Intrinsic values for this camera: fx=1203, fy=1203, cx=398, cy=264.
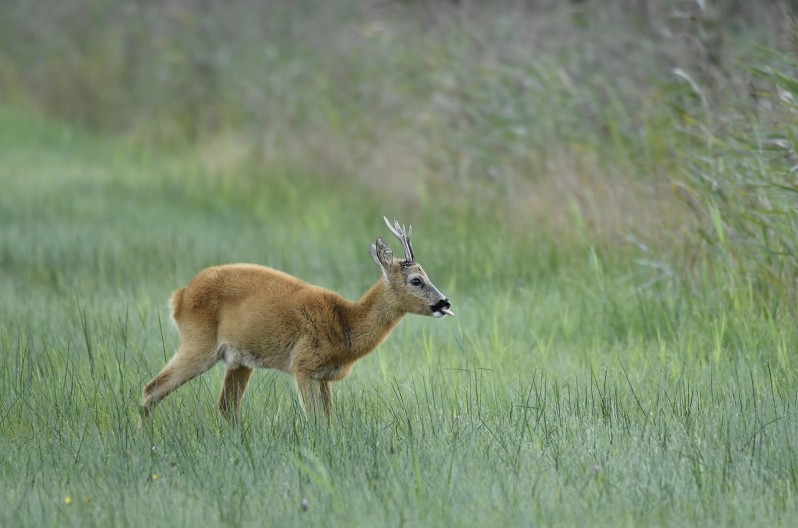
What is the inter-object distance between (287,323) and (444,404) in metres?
0.80

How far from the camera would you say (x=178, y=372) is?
5488 millimetres

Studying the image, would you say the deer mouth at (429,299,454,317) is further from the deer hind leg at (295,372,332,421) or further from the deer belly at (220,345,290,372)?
the deer belly at (220,345,290,372)

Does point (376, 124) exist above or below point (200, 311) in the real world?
below

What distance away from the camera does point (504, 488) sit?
14.1ft

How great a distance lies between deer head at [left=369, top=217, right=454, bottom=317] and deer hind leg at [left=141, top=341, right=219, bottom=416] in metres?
0.88

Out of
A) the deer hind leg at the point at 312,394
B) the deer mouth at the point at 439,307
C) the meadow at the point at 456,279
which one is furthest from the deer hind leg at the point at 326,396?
the deer mouth at the point at 439,307

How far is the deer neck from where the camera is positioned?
18.2 ft

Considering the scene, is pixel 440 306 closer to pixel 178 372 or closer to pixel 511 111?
pixel 178 372

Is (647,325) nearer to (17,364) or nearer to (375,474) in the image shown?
(375,474)

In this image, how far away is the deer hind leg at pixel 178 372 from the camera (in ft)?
18.0

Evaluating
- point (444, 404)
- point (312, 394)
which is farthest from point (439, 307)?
point (312, 394)

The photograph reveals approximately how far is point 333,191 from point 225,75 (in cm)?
516

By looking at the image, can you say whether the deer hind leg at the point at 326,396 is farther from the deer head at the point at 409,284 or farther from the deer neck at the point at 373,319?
the deer head at the point at 409,284

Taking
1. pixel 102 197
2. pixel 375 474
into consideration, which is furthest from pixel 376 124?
pixel 375 474
